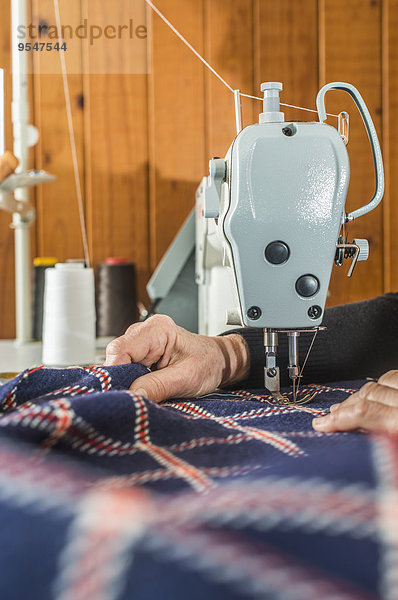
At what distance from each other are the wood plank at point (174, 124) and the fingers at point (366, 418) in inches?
58.3

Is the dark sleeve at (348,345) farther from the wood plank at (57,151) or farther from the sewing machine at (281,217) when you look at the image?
the wood plank at (57,151)

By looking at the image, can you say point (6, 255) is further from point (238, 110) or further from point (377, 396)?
point (377, 396)

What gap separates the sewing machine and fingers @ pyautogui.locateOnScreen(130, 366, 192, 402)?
104 mm

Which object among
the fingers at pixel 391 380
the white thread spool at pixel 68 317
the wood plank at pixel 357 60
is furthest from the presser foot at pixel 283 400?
the wood plank at pixel 357 60

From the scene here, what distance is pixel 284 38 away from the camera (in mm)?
1951

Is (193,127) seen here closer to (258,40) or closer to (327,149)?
(258,40)

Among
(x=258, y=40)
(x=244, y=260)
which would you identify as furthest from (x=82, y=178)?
(x=244, y=260)

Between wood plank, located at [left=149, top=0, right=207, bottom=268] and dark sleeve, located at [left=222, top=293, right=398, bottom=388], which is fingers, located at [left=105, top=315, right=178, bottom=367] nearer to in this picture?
dark sleeve, located at [left=222, top=293, right=398, bottom=388]

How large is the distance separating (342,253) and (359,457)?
321 millimetres

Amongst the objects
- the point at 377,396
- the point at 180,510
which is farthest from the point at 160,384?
the point at 180,510

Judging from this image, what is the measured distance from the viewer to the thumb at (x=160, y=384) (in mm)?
680

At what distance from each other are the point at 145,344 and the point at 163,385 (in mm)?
59

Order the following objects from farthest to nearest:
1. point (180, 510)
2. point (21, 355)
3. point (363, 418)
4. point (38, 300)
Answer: point (38, 300)
point (21, 355)
point (363, 418)
point (180, 510)

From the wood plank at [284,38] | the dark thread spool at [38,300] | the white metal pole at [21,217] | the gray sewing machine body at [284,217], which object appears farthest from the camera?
the wood plank at [284,38]
